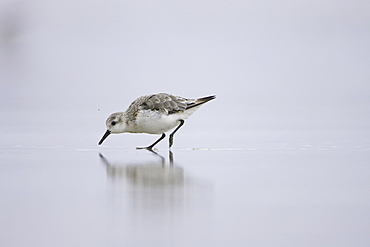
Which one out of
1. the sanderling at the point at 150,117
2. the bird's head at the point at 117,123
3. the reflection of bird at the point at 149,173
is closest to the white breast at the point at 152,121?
the sanderling at the point at 150,117

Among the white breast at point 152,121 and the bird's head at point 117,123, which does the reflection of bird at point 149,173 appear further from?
the bird's head at point 117,123

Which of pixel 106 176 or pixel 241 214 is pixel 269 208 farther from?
pixel 106 176

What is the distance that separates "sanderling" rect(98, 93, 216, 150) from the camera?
8.36 m

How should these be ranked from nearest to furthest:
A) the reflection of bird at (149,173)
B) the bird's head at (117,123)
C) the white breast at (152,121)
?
1. the reflection of bird at (149,173)
2. the white breast at (152,121)
3. the bird's head at (117,123)

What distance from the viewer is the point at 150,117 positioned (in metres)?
8.32

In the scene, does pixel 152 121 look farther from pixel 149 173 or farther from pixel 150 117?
pixel 149 173

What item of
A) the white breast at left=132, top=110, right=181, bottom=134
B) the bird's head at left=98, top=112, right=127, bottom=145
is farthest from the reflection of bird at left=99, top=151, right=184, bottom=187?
the bird's head at left=98, top=112, right=127, bottom=145

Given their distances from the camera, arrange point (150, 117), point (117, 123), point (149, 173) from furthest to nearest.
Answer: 1. point (117, 123)
2. point (150, 117)
3. point (149, 173)

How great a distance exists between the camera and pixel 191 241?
10.9 ft

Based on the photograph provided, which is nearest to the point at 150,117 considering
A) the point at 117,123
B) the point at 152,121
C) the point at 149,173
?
the point at 152,121

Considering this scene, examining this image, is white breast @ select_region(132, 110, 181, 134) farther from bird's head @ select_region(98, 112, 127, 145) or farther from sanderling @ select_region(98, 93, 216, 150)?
bird's head @ select_region(98, 112, 127, 145)

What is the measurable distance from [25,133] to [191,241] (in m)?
6.88

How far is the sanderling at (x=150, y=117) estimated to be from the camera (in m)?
8.36

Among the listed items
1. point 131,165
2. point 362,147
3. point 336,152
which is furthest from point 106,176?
point 362,147
